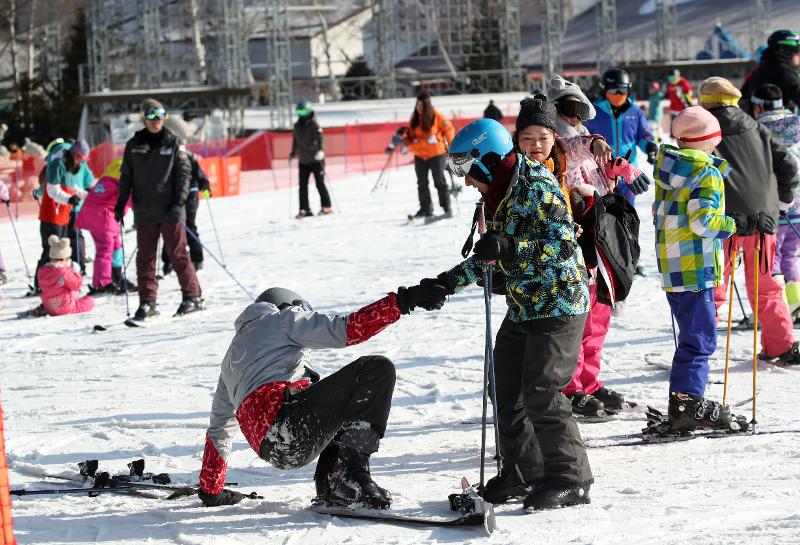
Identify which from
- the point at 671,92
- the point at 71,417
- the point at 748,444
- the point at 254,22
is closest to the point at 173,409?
the point at 71,417

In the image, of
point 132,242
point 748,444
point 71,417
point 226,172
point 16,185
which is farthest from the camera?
point 226,172

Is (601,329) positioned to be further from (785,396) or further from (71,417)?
(71,417)

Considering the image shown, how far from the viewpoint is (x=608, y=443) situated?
18.2ft

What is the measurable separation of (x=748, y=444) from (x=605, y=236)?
1.18 meters

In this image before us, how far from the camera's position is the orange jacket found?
14625mm

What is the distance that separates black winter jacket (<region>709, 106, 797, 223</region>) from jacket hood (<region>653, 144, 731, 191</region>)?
28.5 inches

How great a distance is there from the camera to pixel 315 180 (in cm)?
1702

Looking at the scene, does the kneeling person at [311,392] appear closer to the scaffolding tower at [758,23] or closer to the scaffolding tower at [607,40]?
the scaffolding tower at [607,40]

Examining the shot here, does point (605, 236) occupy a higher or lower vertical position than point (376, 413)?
higher

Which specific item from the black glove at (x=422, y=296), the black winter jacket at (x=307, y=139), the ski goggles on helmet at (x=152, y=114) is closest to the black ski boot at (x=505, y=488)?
the black glove at (x=422, y=296)

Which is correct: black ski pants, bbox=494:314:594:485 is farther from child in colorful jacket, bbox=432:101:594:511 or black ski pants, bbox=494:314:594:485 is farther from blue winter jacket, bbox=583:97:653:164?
blue winter jacket, bbox=583:97:653:164

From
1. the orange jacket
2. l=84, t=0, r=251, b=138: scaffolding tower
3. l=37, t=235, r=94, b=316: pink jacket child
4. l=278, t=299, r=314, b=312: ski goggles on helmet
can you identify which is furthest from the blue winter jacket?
l=84, t=0, r=251, b=138: scaffolding tower

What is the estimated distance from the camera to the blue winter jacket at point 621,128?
8422 mm

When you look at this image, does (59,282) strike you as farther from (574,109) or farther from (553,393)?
(553,393)
